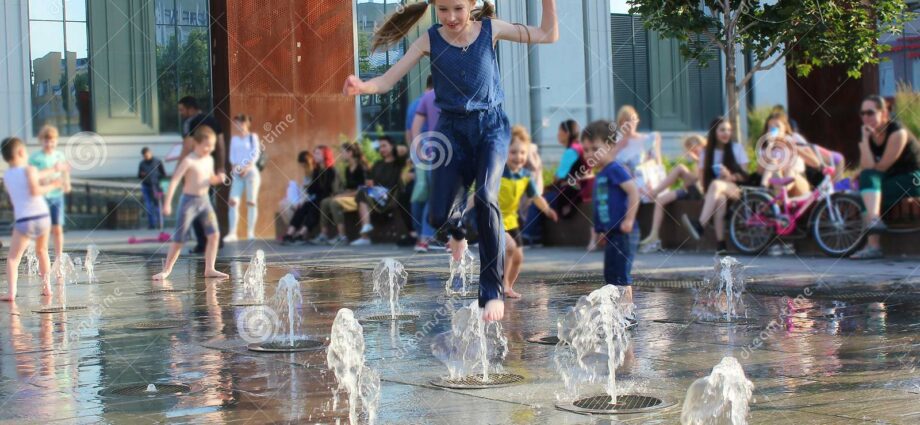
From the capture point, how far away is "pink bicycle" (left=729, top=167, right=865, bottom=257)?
38.7 feet

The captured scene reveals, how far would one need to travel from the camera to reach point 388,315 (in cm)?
821

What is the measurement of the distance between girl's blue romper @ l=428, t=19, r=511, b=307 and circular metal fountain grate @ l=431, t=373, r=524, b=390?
23.3 inches

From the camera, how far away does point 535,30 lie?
6.42m

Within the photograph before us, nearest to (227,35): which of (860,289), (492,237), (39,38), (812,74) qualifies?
(39,38)

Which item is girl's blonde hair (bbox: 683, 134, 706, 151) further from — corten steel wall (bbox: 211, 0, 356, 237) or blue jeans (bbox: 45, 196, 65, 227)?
blue jeans (bbox: 45, 196, 65, 227)

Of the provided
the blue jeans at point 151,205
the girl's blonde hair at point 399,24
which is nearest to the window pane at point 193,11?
the blue jeans at point 151,205

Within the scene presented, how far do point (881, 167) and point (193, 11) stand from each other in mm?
13601

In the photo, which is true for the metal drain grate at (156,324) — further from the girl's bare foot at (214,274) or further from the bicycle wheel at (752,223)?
the bicycle wheel at (752,223)

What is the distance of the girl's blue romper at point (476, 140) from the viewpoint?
6.20 meters

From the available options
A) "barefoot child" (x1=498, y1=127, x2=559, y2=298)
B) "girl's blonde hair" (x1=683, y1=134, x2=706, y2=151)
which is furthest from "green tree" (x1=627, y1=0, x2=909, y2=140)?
"barefoot child" (x1=498, y1=127, x2=559, y2=298)

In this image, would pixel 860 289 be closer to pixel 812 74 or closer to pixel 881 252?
pixel 881 252

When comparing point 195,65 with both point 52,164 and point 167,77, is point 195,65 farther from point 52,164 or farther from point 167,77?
point 52,164

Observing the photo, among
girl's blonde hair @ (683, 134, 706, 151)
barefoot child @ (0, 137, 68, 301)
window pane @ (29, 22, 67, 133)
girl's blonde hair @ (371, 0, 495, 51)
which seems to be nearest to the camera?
girl's blonde hair @ (371, 0, 495, 51)

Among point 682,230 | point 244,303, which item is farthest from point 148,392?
point 682,230
